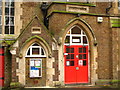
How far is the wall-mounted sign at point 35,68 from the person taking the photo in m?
10.7

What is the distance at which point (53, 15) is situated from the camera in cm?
1118

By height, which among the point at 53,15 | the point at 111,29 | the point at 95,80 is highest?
the point at 53,15

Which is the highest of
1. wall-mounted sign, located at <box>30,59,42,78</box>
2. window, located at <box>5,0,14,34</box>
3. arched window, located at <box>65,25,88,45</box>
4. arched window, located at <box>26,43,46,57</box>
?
window, located at <box>5,0,14,34</box>

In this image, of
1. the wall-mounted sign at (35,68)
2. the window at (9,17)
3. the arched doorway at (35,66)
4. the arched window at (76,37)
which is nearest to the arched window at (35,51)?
the arched doorway at (35,66)

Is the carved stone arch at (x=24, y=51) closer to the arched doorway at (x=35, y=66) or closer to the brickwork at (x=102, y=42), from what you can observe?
the arched doorway at (x=35, y=66)

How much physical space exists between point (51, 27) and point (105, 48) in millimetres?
3723

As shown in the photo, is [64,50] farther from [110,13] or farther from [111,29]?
Answer: [110,13]

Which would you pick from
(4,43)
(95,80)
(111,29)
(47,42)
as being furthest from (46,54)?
(111,29)

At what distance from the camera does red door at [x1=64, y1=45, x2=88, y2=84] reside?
1132 cm

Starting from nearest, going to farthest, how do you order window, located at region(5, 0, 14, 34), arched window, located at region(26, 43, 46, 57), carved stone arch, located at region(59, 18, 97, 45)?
arched window, located at region(26, 43, 46, 57) < carved stone arch, located at region(59, 18, 97, 45) < window, located at region(5, 0, 14, 34)

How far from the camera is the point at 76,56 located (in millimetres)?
11570

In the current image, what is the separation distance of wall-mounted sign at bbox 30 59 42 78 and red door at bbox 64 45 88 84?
162 cm

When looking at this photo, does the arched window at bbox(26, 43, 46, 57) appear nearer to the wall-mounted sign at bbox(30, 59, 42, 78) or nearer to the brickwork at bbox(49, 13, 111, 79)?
the wall-mounted sign at bbox(30, 59, 42, 78)

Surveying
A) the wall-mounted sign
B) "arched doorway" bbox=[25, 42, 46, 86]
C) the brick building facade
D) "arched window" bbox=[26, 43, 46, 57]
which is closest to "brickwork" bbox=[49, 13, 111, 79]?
the brick building facade
